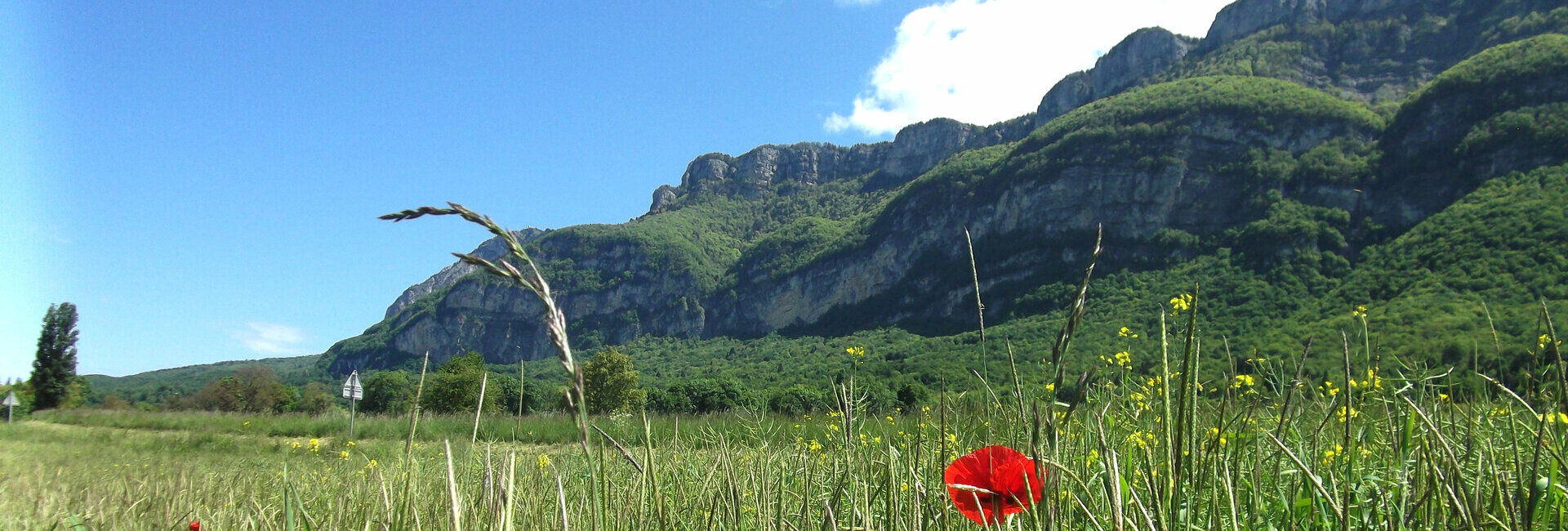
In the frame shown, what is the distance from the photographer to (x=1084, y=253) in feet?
284

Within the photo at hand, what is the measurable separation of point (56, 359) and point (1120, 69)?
448 feet

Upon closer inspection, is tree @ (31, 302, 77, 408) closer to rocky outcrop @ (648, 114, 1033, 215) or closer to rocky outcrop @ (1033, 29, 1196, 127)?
rocky outcrop @ (1033, 29, 1196, 127)

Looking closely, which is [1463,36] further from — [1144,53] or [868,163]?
[868,163]

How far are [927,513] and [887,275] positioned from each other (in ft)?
392

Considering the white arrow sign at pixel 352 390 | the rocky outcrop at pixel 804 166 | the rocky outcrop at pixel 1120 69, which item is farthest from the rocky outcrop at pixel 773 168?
the white arrow sign at pixel 352 390

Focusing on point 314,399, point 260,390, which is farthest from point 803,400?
point 260,390

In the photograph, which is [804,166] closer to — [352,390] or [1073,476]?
[352,390]

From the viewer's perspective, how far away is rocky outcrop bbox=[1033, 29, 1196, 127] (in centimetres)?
12162

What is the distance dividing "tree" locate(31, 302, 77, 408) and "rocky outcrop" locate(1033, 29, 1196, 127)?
131 metres

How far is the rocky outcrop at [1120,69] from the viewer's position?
12162 centimetres

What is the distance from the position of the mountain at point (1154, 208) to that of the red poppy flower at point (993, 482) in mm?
14259

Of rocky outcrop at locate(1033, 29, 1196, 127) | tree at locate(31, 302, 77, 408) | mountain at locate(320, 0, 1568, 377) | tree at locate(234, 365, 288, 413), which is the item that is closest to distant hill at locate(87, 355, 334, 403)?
mountain at locate(320, 0, 1568, 377)

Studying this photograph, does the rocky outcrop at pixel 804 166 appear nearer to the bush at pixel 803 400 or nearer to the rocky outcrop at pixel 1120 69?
the rocky outcrop at pixel 1120 69

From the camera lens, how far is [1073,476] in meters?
0.66
